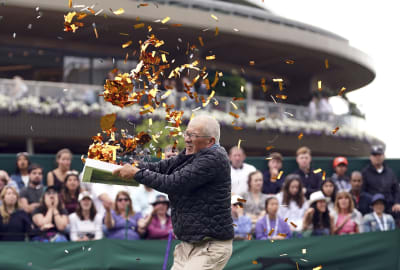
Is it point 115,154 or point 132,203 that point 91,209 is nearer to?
point 132,203

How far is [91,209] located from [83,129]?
15.7m

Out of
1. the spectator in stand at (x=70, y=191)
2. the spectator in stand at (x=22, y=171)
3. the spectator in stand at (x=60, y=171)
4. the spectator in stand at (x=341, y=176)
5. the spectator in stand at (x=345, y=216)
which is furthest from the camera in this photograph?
the spectator in stand at (x=341, y=176)

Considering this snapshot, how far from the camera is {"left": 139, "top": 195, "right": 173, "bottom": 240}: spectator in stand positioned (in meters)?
11.3

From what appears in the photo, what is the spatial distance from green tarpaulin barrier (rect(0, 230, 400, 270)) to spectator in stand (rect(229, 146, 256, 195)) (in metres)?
2.23

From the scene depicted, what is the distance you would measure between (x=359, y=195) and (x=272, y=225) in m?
2.40

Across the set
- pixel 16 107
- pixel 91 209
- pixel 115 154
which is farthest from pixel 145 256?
pixel 16 107

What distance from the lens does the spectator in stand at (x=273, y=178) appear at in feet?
42.2

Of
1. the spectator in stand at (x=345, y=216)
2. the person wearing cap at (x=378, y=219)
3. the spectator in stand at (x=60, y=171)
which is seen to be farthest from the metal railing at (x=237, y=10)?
the spectator in stand at (x=345, y=216)

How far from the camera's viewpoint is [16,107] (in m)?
24.8

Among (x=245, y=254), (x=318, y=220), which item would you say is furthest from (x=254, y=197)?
(x=245, y=254)

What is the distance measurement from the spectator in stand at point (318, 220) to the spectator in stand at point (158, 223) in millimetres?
2200

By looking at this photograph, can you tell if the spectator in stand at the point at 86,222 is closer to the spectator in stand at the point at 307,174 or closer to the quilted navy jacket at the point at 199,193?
the spectator in stand at the point at 307,174

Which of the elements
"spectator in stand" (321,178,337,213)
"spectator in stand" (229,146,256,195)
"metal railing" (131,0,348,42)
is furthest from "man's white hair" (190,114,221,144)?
"metal railing" (131,0,348,42)

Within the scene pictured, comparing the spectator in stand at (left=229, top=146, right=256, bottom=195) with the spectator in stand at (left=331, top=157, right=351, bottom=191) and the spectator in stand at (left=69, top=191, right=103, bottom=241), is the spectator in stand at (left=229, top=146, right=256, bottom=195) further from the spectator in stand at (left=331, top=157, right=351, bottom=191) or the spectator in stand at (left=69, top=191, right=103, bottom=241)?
the spectator in stand at (left=69, top=191, right=103, bottom=241)
